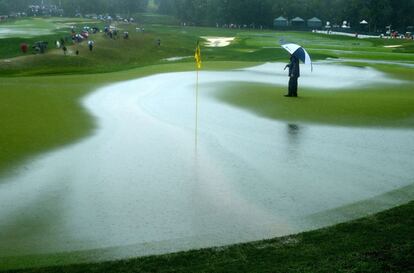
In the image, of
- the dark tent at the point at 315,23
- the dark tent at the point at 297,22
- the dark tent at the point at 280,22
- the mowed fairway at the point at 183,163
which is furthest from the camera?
the dark tent at the point at 280,22

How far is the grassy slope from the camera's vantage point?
22.4 feet

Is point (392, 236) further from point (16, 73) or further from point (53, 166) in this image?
A: point (16, 73)

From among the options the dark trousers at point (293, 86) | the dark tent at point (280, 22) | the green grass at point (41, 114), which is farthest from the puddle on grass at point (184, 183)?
the dark tent at point (280, 22)

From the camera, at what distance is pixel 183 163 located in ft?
41.1

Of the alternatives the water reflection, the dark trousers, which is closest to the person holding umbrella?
the dark trousers

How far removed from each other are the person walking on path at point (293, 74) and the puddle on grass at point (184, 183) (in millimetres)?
4688

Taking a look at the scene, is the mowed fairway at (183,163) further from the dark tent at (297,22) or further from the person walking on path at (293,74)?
the dark tent at (297,22)

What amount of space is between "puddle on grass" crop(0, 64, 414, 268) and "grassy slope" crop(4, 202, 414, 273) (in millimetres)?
488

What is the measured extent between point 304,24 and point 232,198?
364 ft

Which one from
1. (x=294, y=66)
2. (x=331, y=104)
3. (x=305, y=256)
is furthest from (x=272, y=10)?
(x=305, y=256)

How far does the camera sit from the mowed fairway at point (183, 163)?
8.61 meters

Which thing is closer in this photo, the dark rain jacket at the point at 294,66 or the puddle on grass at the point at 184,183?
the puddle on grass at the point at 184,183

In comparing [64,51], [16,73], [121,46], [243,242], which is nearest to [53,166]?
[243,242]

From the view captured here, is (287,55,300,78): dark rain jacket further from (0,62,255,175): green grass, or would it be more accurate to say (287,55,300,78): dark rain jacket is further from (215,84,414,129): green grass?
(0,62,255,175): green grass
